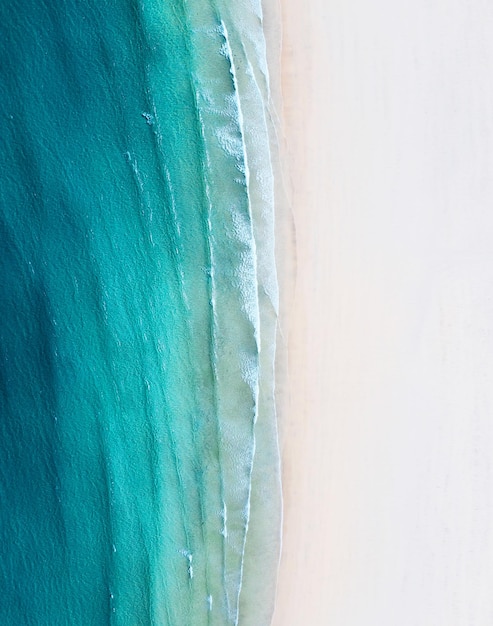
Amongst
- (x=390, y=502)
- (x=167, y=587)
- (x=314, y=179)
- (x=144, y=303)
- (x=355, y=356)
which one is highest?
(x=314, y=179)

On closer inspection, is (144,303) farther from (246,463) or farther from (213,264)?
(246,463)

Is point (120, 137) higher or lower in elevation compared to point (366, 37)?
lower

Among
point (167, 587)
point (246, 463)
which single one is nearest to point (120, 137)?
point (246, 463)

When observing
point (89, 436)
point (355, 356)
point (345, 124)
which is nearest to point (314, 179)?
point (345, 124)
